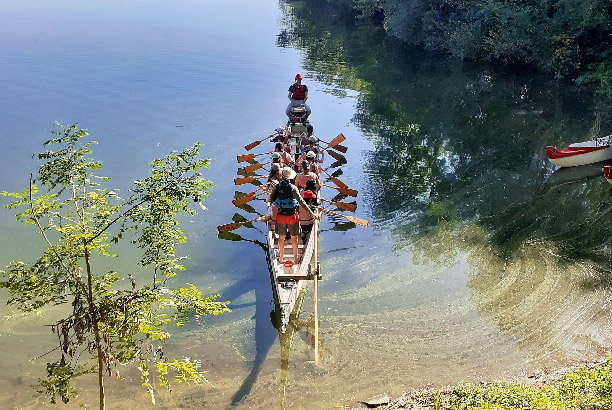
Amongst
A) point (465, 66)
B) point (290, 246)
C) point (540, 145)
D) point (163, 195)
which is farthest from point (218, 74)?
point (163, 195)

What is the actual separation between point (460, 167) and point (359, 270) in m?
7.66

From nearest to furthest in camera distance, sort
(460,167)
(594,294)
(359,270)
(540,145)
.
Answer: (594,294)
(359,270)
(460,167)
(540,145)

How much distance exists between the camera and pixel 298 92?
21.0 metres

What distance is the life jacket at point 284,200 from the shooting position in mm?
12507

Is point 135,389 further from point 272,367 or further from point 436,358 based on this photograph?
point 436,358

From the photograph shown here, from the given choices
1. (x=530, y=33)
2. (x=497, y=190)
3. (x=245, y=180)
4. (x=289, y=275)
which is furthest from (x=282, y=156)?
(x=530, y=33)

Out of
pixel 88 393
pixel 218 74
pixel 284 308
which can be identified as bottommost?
pixel 88 393

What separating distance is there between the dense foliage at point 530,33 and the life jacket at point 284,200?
2012 cm

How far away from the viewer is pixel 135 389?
11.0 meters

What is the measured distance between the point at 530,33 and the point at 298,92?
1558cm

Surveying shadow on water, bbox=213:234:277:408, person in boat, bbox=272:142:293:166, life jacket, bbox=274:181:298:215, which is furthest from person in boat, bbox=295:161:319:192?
life jacket, bbox=274:181:298:215

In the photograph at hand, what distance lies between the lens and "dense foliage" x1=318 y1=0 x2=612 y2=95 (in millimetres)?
29734

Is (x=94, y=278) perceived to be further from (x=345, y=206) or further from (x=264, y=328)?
(x=345, y=206)

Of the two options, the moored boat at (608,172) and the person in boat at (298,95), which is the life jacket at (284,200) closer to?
the person in boat at (298,95)
